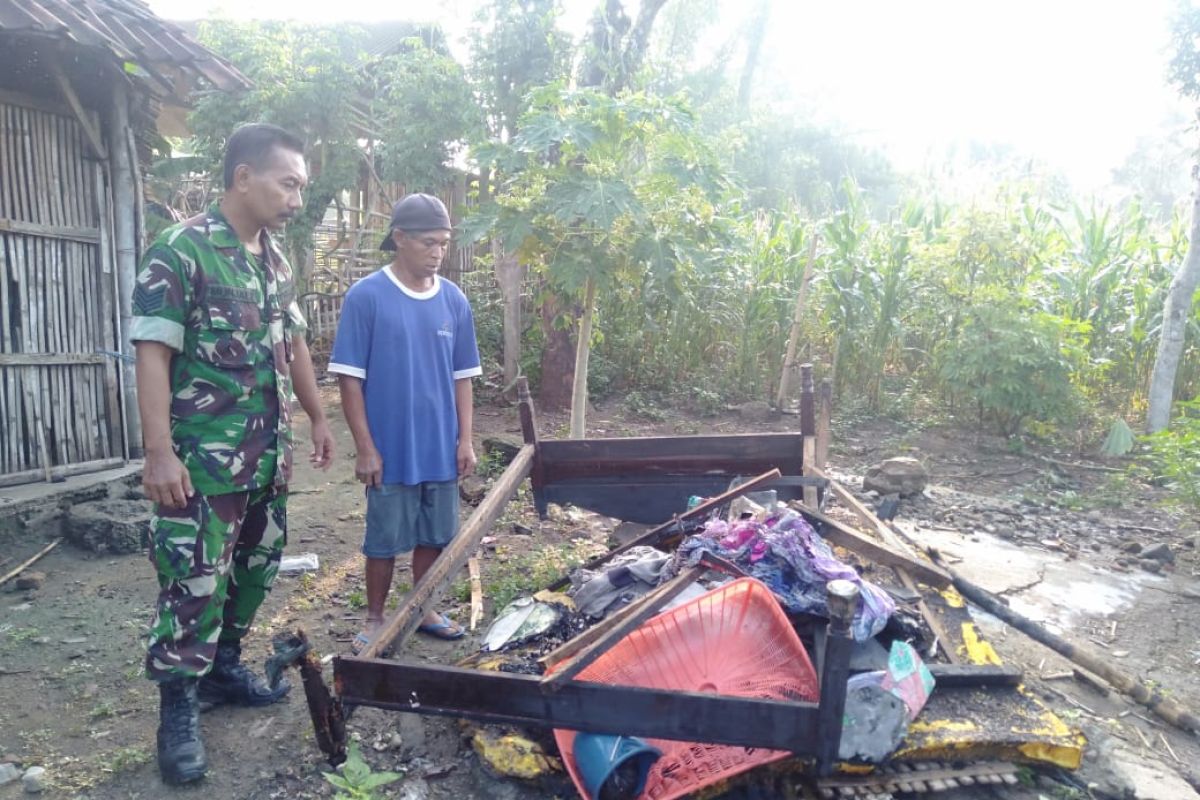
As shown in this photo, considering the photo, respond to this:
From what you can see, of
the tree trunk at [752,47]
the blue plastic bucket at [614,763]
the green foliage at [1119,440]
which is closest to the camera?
the blue plastic bucket at [614,763]

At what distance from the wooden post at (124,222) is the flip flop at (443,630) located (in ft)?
10.4

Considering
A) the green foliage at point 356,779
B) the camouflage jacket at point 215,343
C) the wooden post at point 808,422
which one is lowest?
the green foliage at point 356,779

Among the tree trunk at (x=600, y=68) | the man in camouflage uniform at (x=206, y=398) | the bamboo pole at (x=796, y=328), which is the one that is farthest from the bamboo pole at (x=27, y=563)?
the bamboo pole at (x=796, y=328)

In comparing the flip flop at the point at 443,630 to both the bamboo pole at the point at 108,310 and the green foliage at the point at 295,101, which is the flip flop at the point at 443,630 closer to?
the bamboo pole at the point at 108,310

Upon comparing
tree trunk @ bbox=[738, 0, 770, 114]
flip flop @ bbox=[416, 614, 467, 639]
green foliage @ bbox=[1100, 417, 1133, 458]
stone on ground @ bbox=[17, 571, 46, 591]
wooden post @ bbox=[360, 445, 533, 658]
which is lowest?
stone on ground @ bbox=[17, 571, 46, 591]

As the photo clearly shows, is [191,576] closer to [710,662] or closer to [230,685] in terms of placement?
[230,685]

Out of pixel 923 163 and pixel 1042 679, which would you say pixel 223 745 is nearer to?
pixel 1042 679

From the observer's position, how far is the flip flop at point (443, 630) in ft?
10.9

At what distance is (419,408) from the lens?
297cm

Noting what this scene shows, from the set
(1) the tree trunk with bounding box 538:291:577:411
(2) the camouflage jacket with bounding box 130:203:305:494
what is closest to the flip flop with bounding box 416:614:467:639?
(2) the camouflage jacket with bounding box 130:203:305:494

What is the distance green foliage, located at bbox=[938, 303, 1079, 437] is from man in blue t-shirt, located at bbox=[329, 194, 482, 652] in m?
5.47

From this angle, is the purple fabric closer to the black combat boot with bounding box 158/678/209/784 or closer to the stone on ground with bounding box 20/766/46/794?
the black combat boot with bounding box 158/678/209/784

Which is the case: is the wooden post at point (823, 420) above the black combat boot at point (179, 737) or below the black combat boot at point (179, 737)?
above

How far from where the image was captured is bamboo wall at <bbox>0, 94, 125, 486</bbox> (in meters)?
4.72
